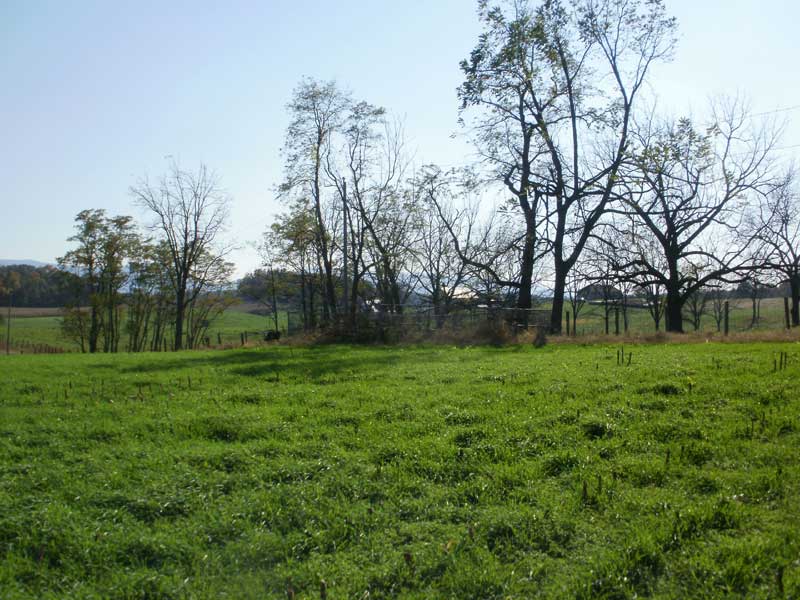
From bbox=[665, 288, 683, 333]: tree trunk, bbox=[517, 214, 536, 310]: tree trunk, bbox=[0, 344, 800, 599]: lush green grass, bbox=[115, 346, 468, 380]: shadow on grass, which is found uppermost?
bbox=[517, 214, 536, 310]: tree trunk

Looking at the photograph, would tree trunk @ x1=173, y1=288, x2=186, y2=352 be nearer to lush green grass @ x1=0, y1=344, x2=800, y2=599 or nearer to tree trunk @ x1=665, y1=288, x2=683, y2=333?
tree trunk @ x1=665, y1=288, x2=683, y2=333

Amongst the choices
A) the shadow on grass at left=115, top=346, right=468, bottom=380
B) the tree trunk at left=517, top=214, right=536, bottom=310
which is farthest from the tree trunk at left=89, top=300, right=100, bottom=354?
the tree trunk at left=517, top=214, right=536, bottom=310

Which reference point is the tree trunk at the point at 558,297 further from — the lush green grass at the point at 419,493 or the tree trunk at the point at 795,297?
the tree trunk at the point at 795,297

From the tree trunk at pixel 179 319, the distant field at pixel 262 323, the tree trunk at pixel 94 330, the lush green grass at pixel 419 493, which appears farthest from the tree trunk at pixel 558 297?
the tree trunk at pixel 94 330

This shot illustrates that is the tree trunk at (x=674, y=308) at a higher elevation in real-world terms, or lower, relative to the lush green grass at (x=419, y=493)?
higher

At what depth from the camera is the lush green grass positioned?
382 centimetres

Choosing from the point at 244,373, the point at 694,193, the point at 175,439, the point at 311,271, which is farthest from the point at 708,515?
the point at 311,271

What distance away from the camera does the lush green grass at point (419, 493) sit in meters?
3.82

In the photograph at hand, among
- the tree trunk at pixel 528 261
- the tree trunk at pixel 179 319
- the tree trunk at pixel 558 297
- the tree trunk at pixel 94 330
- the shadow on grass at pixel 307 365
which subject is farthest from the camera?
the tree trunk at pixel 94 330

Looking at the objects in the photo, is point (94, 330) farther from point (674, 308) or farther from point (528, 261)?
point (674, 308)

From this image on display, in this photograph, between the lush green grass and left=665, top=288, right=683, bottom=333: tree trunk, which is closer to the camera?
the lush green grass

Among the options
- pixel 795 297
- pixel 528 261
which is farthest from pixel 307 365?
pixel 795 297

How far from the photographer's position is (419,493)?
5215mm

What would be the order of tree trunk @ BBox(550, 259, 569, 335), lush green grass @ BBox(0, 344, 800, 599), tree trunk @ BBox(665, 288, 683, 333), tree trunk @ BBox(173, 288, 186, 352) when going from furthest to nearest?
tree trunk @ BBox(173, 288, 186, 352), tree trunk @ BBox(665, 288, 683, 333), tree trunk @ BBox(550, 259, 569, 335), lush green grass @ BBox(0, 344, 800, 599)
